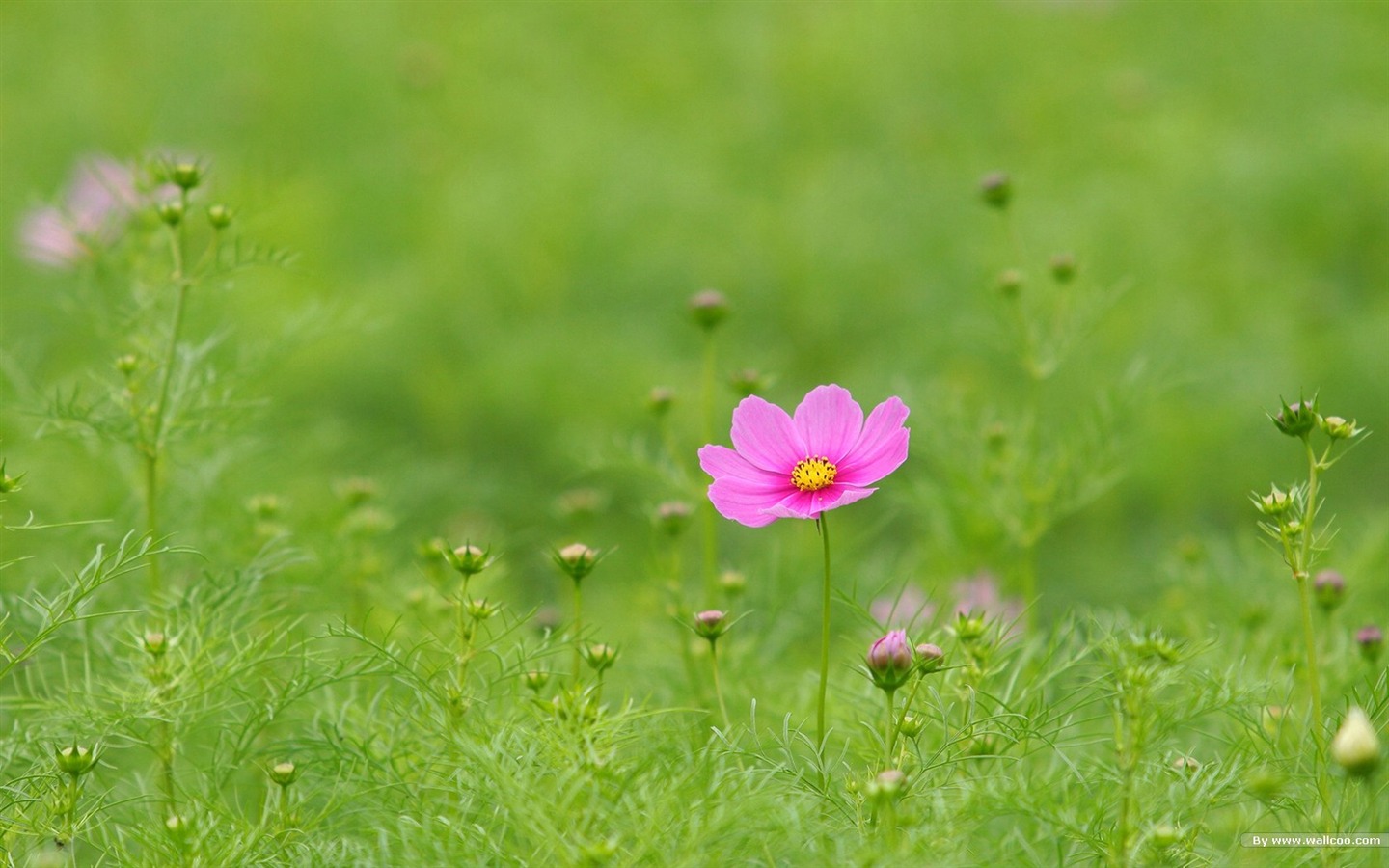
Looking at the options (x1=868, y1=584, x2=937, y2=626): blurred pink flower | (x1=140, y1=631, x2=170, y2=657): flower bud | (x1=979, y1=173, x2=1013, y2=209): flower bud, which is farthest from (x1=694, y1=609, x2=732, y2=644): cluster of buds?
(x1=979, y1=173, x2=1013, y2=209): flower bud

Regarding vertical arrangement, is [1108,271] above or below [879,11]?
below

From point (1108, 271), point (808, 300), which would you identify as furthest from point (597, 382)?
point (1108, 271)

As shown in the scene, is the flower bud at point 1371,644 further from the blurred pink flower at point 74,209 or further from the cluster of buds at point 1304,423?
the blurred pink flower at point 74,209

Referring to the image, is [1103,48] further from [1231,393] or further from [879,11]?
[1231,393]

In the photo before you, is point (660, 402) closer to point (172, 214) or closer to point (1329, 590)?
point (172, 214)

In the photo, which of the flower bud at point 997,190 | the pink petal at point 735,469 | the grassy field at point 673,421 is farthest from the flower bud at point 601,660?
the flower bud at point 997,190

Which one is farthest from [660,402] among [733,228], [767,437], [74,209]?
[74,209]
